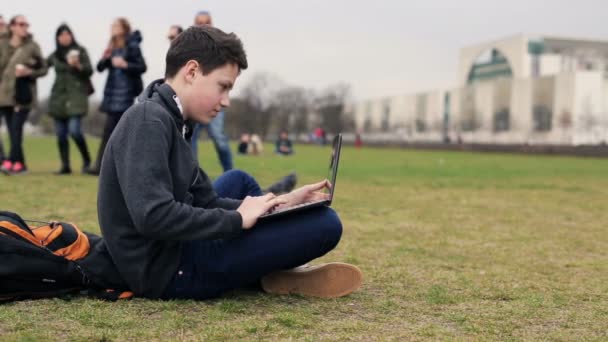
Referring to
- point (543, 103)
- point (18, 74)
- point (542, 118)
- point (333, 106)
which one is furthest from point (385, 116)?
point (18, 74)

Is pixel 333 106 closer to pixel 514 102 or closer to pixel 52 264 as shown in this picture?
pixel 514 102

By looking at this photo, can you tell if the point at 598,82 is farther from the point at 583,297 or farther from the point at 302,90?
the point at 583,297

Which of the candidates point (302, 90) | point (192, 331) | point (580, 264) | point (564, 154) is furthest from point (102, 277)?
point (302, 90)

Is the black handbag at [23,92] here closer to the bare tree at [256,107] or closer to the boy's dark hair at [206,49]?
the boy's dark hair at [206,49]

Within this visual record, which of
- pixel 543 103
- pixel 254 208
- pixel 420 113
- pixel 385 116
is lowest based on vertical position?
pixel 254 208

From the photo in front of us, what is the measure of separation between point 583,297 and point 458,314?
84 centimetres

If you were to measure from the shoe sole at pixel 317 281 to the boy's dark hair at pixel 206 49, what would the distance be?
1061 mm

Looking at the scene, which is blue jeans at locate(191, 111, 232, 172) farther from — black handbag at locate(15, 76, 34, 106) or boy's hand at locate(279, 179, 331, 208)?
boy's hand at locate(279, 179, 331, 208)

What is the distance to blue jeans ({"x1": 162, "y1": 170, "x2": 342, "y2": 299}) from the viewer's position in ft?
9.30

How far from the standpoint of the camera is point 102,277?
2936 millimetres

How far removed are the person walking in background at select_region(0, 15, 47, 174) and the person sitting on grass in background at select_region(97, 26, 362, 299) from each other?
7.60 m

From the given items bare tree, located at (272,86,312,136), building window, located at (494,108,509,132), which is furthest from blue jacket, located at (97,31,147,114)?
bare tree, located at (272,86,312,136)

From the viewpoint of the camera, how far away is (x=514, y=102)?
63.0 metres

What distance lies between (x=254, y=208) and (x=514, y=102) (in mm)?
63834
